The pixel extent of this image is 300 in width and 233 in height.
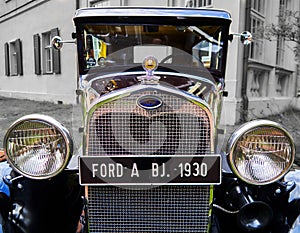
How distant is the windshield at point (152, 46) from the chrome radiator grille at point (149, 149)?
3.74 ft

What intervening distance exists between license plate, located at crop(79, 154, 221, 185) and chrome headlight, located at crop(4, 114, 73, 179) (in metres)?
0.19

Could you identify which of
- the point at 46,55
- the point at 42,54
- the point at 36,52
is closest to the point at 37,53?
the point at 36,52

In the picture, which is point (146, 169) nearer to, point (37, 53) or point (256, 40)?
point (256, 40)

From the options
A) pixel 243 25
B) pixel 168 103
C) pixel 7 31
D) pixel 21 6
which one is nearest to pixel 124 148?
pixel 168 103

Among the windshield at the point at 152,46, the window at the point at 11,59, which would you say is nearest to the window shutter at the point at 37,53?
the window at the point at 11,59

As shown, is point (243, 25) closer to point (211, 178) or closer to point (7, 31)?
point (211, 178)

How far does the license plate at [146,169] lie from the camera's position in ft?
6.24

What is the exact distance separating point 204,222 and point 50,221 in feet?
3.42

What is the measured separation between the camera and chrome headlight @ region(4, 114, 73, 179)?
199cm

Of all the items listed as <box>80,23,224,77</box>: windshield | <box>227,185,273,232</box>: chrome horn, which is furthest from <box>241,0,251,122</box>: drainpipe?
<box>227,185,273,232</box>: chrome horn

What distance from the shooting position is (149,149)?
1940mm

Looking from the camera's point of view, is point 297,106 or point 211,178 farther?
point 297,106

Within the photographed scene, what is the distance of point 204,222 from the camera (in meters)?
2.07

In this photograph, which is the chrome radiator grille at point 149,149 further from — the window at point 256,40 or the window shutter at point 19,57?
the window shutter at point 19,57
